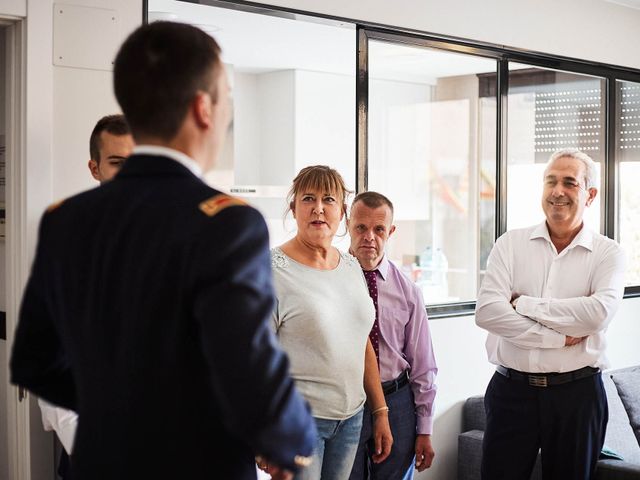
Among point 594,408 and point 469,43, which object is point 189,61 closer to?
point 594,408

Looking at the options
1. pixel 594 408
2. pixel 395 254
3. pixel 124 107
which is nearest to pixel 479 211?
pixel 395 254

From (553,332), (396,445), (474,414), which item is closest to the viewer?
(396,445)

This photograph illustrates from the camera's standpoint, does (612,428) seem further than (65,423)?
Yes

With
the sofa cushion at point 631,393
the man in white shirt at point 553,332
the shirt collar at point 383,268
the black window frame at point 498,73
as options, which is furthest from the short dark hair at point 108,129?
the sofa cushion at point 631,393

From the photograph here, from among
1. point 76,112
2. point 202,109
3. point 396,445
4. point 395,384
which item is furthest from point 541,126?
point 202,109

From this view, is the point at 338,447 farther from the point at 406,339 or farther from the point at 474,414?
the point at 474,414

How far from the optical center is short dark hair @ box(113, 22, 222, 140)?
1136 millimetres

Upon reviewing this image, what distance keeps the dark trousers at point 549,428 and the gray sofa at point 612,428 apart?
0.77 meters

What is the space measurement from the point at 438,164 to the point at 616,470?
1.98 meters

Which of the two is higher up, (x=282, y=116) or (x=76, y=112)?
(x=282, y=116)

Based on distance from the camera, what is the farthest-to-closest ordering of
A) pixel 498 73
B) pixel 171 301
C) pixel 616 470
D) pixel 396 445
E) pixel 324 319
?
pixel 498 73, pixel 616 470, pixel 396 445, pixel 324 319, pixel 171 301

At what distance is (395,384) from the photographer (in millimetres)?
2791

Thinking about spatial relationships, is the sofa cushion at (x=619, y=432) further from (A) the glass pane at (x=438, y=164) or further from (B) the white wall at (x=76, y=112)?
(B) the white wall at (x=76, y=112)

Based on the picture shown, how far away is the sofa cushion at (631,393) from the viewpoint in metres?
4.37
